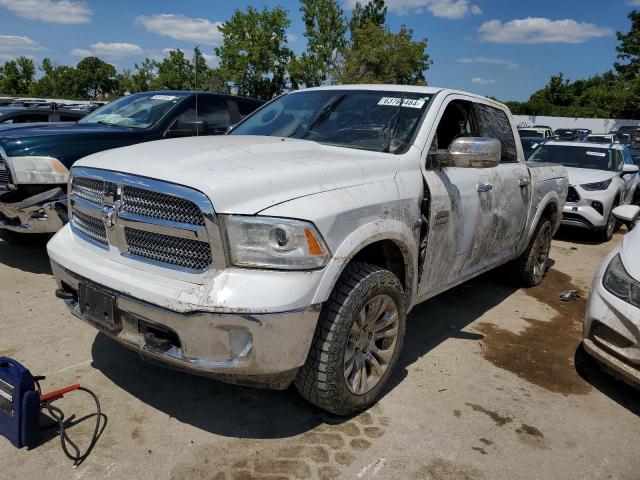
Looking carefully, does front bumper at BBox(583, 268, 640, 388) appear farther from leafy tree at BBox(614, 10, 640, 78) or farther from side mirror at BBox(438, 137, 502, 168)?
leafy tree at BBox(614, 10, 640, 78)

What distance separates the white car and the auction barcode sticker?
1.74 meters

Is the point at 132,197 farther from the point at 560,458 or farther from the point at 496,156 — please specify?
the point at 560,458

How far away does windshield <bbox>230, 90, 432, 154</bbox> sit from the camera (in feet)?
11.0

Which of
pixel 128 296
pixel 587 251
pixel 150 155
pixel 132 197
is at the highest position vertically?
pixel 150 155

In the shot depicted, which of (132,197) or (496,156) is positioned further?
(496,156)

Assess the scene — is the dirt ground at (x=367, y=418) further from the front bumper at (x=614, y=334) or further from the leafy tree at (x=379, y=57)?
the leafy tree at (x=379, y=57)

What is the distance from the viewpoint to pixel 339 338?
254cm

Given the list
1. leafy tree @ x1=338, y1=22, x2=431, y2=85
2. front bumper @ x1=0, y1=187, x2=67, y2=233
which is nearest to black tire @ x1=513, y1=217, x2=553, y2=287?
front bumper @ x1=0, y1=187, x2=67, y2=233

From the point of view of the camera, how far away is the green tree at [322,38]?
38688 mm

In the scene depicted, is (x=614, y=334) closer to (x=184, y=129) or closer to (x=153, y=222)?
(x=153, y=222)

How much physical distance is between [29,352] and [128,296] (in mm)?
1565

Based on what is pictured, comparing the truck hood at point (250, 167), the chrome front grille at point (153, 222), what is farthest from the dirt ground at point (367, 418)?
the truck hood at point (250, 167)

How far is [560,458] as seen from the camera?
2.71 m

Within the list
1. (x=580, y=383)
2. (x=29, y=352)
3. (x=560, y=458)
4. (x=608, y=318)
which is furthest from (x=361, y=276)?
(x=29, y=352)
